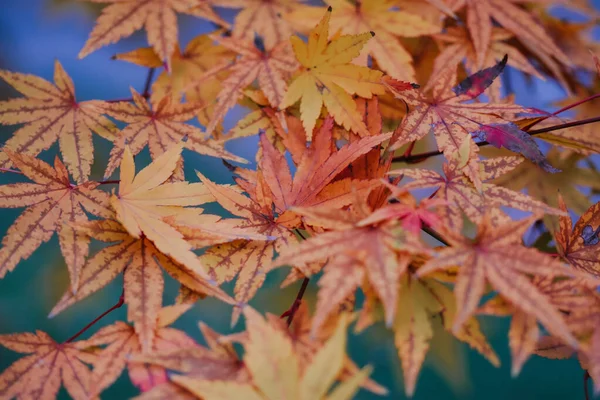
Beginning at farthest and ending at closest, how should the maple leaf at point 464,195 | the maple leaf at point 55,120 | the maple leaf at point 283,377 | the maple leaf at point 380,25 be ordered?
the maple leaf at point 380,25
the maple leaf at point 55,120
the maple leaf at point 464,195
the maple leaf at point 283,377

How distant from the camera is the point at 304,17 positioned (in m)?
0.83

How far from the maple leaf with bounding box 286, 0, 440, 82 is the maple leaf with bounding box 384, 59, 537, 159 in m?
0.09

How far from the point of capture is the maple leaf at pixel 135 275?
53 cm

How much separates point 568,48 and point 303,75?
777mm

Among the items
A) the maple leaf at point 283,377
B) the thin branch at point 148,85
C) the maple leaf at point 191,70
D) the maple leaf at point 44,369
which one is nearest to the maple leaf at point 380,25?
the maple leaf at point 191,70

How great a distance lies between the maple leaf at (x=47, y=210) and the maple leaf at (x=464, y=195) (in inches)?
15.1

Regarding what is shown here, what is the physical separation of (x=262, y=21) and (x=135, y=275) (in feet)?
1.68

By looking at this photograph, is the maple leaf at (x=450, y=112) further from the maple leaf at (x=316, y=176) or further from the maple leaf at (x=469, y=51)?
the maple leaf at (x=469, y=51)

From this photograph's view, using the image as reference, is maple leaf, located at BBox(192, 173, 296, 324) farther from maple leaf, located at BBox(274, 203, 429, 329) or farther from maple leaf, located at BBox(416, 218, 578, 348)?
maple leaf, located at BBox(416, 218, 578, 348)

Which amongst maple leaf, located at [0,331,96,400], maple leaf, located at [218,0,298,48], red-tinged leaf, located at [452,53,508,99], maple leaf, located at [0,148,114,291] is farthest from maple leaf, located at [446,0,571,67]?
maple leaf, located at [0,331,96,400]

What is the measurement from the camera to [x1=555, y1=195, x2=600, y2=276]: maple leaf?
0.61 m

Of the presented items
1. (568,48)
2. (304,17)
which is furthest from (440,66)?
(568,48)

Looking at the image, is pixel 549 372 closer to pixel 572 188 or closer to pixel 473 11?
pixel 572 188

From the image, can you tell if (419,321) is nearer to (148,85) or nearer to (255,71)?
(255,71)
